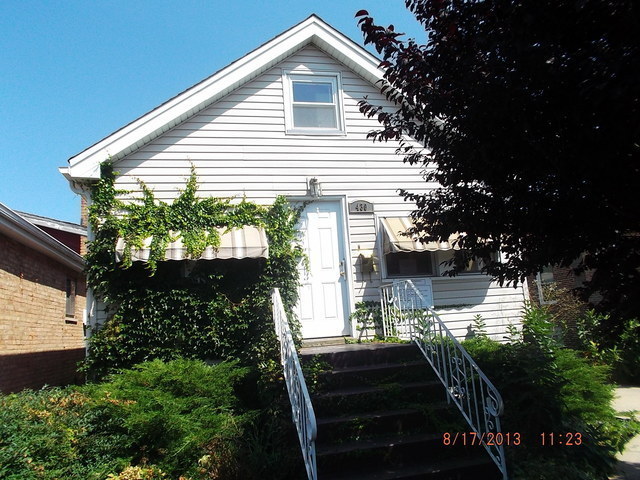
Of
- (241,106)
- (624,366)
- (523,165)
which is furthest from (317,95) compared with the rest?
(624,366)

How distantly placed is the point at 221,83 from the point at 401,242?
13.5ft

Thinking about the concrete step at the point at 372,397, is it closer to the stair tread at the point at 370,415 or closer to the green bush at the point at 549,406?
the stair tread at the point at 370,415

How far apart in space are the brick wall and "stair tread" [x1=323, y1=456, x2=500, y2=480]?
20.5 feet

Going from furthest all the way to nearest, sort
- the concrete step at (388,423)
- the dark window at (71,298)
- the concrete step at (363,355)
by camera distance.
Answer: the dark window at (71,298) < the concrete step at (363,355) < the concrete step at (388,423)

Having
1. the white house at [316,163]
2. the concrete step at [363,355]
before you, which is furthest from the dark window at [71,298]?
the concrete step at [363,355]

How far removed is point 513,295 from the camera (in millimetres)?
8305

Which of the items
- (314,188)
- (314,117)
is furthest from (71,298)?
(314,117)

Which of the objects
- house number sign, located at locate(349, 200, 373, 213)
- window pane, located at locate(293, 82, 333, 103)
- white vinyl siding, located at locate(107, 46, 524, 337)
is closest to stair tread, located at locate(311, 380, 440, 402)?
white vinyl siding, located at locate(107, 46, 524, 337)

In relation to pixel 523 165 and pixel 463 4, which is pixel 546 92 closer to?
pixel 523 165

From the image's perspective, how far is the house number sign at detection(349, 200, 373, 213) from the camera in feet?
25.8

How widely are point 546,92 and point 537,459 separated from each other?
11.9 ft

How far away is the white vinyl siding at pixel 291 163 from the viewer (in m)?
7.43

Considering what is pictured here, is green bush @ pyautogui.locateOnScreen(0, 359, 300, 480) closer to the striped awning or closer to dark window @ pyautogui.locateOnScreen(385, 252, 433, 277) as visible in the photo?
the striped awning

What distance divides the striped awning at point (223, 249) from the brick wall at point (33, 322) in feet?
9.61
